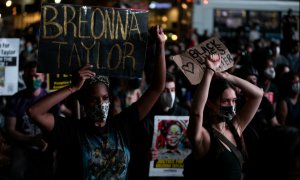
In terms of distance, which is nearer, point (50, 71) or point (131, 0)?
point (50, 71)

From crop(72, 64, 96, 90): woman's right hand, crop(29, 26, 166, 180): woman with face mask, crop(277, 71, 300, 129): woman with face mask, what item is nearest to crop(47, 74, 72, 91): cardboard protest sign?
crop(72, 64, 96, 90): woman's right hand

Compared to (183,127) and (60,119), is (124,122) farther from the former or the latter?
(183,127)

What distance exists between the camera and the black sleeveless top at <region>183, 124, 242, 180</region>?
407 cm

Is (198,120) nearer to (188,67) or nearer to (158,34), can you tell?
(188,67)

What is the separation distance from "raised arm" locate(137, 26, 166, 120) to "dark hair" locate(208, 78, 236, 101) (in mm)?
Result: 420

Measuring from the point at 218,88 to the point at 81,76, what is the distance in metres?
0.97

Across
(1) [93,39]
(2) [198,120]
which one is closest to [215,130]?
(2) [198,120]

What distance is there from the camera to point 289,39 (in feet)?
50.1

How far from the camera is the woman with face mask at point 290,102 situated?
834cm

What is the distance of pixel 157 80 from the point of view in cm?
473

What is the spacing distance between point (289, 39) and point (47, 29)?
11269mm

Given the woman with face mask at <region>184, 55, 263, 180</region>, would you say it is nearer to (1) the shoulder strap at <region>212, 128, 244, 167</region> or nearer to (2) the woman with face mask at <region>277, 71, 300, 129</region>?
(1) the shoulder strap at <region>212, 128, 244, 167</region>

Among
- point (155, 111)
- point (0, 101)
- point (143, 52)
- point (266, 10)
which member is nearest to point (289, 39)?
point (0, 101)

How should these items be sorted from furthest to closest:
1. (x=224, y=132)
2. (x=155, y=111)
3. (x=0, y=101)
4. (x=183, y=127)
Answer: (x=0, y=101), (x=155, y=111), (x=183, y=127), (x=224, y=132)
